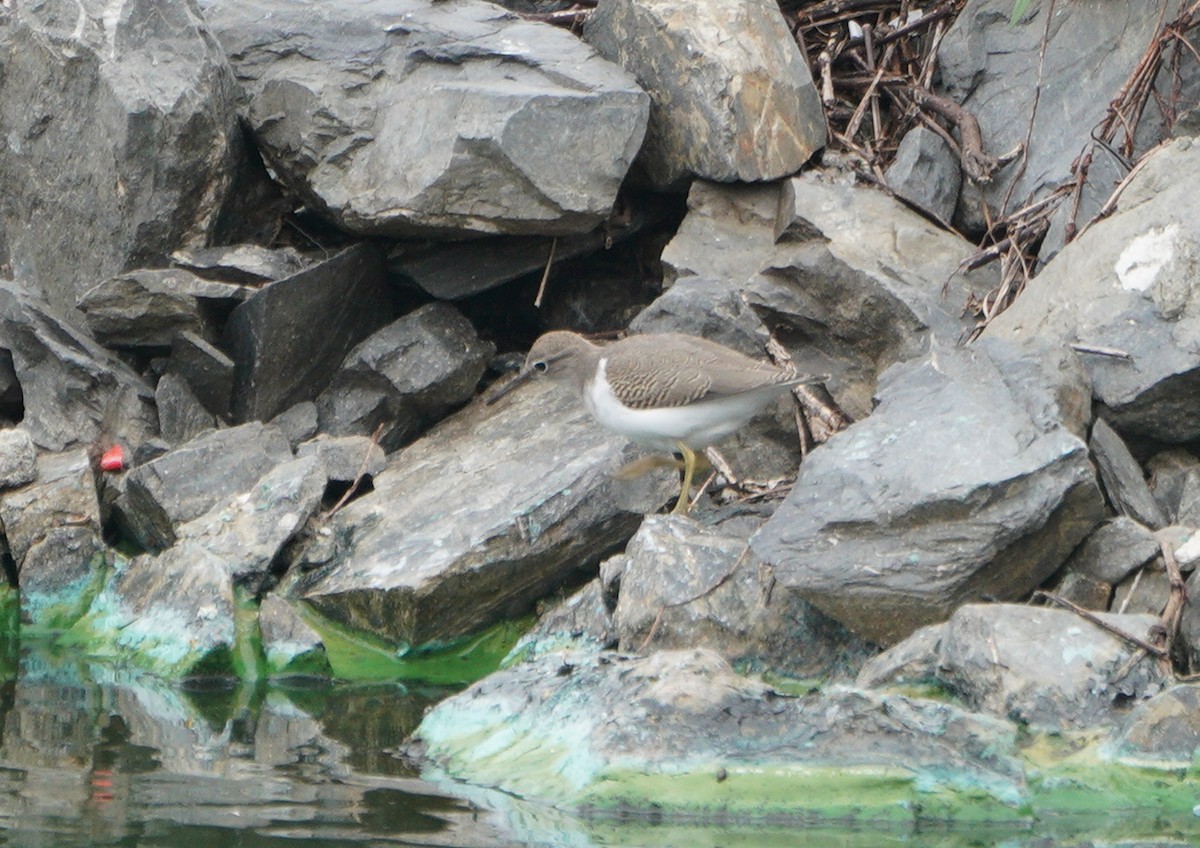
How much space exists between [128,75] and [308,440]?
227 centimetres

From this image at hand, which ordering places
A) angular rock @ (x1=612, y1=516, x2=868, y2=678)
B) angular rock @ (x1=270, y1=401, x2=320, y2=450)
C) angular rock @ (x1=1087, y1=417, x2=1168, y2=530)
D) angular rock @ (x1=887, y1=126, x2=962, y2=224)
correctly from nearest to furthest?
angular rock @ (x1=612, y1=516, x2=868, y2=678) → angular rock @ (x1=1087, y1=417, x2=1168, y2=530) → angular rock @ (x1=270, y1=401, x2=320, y2=450) → angular rock @ (x1=887, y1=126, x2=962, y2=224)

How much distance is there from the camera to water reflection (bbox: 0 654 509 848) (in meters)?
5.32

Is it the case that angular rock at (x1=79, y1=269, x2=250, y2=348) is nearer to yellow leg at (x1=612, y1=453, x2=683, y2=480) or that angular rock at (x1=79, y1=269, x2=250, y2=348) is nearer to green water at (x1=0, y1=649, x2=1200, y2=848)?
green water at (x1=0, y1=649, x2=1200, y2=848)

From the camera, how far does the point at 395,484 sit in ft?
28.5

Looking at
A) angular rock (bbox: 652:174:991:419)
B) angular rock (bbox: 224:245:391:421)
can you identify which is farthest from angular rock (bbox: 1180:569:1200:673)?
angular rock (bbox: 224:245:391:421)

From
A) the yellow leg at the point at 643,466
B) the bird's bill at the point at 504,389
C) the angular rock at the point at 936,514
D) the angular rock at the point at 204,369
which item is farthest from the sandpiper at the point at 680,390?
the angular rock at the point at 204,369

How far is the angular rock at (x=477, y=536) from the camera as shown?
7.84 m

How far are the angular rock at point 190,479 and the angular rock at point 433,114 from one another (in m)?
1.41

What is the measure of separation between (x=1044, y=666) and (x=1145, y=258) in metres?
2.76

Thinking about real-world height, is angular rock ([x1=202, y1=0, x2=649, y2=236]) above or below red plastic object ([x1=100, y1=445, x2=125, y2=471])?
above

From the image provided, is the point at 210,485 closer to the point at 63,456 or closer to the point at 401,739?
the point at 63,456

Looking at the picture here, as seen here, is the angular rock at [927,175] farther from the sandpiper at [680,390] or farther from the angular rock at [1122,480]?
the angular rock at [1122,480]

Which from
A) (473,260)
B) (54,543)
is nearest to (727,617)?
(473,260)

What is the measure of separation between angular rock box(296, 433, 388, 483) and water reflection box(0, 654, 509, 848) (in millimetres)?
1543
